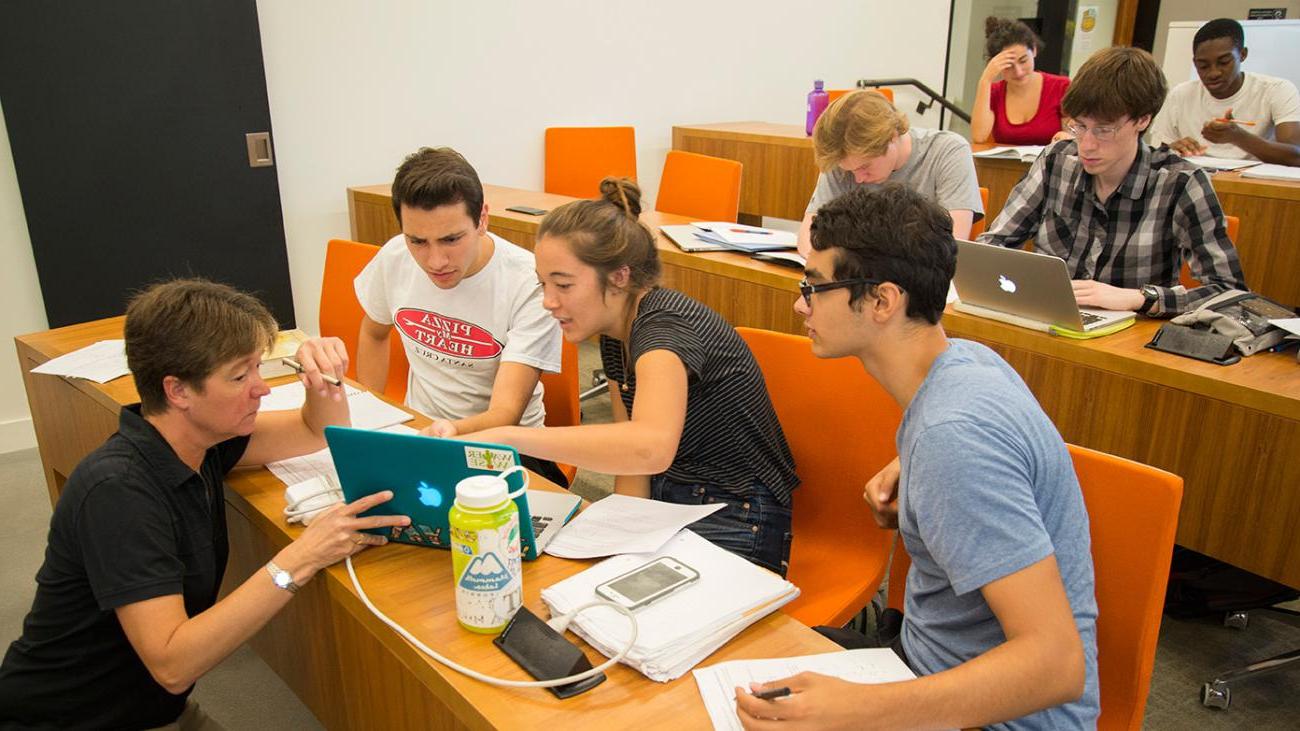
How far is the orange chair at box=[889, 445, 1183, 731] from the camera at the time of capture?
1204 millimetres

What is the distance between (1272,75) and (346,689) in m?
4.77

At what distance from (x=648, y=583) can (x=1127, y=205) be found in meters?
1.76

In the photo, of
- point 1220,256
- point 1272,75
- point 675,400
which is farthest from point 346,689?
point 1272,75

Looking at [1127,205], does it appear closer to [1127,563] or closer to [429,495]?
[1127,563]

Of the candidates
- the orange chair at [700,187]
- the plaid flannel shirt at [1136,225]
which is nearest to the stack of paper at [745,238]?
the orange chair at [700,187]

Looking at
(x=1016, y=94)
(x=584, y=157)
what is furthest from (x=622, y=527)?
(x=1016, y=94)

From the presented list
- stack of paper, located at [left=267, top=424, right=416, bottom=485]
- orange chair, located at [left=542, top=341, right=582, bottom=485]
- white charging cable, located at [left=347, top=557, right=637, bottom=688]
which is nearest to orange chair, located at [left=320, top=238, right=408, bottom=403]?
orange chair, located at [left=542, top=341, right=582, bottom=485]

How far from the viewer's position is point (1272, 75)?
434 centimetres

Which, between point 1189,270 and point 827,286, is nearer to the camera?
point 827,286

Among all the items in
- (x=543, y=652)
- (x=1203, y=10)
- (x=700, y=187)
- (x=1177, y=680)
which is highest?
(x=1203, y=10)

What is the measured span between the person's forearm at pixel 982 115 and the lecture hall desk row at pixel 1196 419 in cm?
267

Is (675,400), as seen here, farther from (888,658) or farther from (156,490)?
(156,490)

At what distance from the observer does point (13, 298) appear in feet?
10.8

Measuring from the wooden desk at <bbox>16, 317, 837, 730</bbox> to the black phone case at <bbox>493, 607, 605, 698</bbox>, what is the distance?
0.01m
